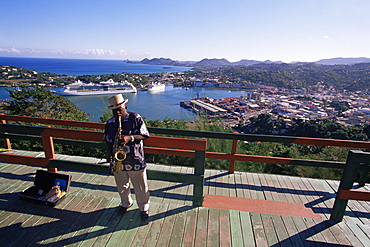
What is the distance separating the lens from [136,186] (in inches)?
87.3

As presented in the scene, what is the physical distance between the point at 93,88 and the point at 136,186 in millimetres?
48876

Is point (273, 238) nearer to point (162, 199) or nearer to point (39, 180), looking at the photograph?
point (162, 199)

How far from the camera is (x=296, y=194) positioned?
3227mm

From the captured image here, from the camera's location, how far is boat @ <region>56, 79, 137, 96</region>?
42.8m

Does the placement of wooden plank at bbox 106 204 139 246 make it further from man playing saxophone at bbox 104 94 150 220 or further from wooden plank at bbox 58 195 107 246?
wooden plank at bbox 58 195 107 246

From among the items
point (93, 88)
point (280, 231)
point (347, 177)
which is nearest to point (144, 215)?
point (280, 231)

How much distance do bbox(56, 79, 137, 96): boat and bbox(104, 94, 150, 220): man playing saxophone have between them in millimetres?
45618

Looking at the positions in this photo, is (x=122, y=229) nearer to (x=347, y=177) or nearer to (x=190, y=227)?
(x=190, y=227)

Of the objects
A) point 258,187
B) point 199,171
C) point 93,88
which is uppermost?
point 199,171

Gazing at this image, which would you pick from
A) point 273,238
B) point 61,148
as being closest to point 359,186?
point 273,238

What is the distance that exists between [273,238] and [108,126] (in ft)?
6.09

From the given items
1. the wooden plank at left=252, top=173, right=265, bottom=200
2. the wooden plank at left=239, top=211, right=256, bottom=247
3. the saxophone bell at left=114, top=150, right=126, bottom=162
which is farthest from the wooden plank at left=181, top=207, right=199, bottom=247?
the wooden plank at left=252, top=173, right=265, bottom=200

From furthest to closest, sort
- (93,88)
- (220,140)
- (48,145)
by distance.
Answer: (93,88) → (220,140) → (48,145)

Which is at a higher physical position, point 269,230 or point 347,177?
point 347,177
